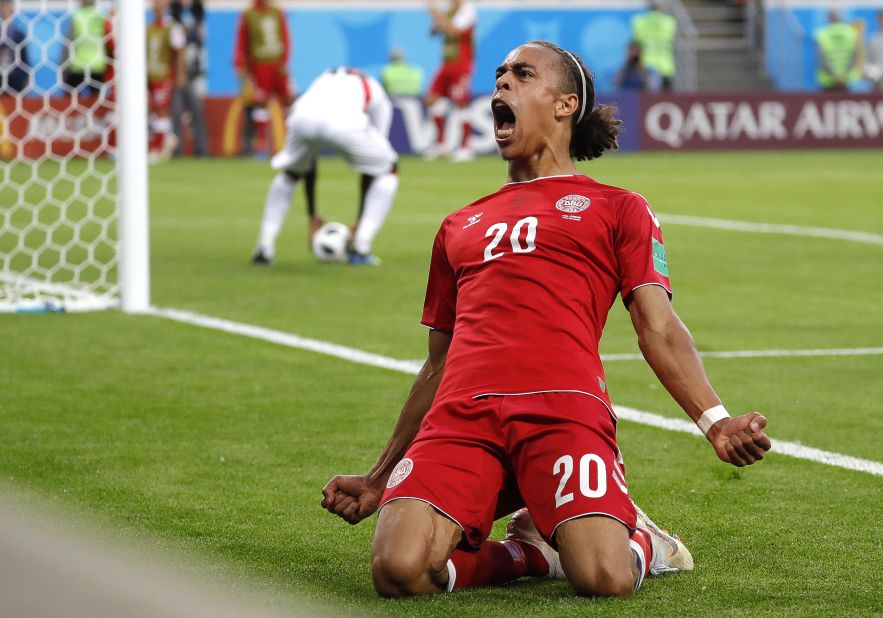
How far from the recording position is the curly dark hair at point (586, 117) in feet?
11.1

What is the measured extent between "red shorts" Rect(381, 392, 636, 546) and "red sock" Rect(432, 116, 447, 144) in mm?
22432

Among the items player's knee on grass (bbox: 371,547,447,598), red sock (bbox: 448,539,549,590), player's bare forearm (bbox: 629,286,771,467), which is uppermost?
player's bare forearm (bbox: 629,286,771,467)

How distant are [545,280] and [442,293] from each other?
352 millimetres

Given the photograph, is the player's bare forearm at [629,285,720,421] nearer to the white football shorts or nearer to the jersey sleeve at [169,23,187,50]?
the white football shorts

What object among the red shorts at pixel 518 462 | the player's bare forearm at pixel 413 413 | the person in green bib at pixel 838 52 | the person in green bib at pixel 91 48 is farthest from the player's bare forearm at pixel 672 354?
the person in green bib at pixel 838 52

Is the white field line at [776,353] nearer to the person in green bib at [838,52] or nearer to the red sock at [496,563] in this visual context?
the red sock at [496,563]

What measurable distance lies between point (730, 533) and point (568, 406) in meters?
0.73

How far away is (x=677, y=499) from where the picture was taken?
404 centimetres

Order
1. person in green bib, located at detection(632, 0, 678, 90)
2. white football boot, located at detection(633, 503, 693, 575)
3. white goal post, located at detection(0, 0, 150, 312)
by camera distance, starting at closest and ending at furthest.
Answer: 1. white football boot, located at detection(633, 503, 693, 575)
2. white goal post, located at detection(0, 0, 150, 312)
3. person in green bib, located at detection(632, 0, 678, 90)

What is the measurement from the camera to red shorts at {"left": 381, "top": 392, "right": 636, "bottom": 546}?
9.82 ft

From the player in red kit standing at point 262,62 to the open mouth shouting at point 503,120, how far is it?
1927cm

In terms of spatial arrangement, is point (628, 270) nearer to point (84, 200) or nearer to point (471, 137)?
point (84, 200)

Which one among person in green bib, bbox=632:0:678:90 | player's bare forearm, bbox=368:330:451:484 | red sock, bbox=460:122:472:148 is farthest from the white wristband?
person in green bib, bbox=632:0:678:90

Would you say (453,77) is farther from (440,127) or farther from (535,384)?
(535,384)
